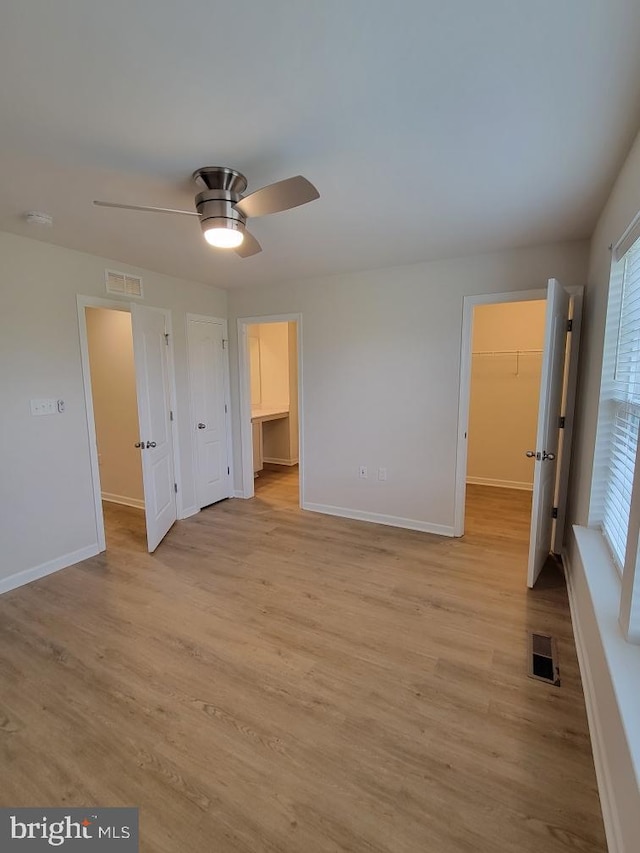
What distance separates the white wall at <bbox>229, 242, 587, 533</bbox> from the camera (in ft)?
10.9

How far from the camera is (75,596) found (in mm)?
2646

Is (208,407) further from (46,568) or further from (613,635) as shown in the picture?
(613,635)

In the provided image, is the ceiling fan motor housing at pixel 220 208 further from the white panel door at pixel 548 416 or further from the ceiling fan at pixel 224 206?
the white panel door at pixel 548 416

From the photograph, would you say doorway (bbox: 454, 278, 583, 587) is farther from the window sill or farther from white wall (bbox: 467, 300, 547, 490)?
white wall (bbox: 467, 300, 547, 490)

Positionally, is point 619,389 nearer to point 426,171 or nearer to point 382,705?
point 426,171

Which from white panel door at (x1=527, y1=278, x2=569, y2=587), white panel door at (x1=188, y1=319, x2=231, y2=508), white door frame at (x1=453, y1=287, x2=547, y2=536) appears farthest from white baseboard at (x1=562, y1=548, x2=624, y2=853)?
white panel door at (x1=188, y1=319, x2=231, y2=508)

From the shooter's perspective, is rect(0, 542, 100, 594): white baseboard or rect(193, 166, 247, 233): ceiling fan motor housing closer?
rect(193, 166, 247, 233): ceiling fan motor housing

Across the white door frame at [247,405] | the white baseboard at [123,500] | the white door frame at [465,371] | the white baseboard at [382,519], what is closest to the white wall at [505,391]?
the white door frame at [465,371]

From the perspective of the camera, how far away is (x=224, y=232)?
187 centimetres

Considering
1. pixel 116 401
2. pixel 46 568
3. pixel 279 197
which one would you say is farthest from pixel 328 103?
pixel 116 401

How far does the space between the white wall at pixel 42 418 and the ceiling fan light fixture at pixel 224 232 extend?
172 cm

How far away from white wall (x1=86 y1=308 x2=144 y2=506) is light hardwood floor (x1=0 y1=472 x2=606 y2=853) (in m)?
1.56

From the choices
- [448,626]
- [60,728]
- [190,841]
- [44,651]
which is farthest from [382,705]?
[44,651]

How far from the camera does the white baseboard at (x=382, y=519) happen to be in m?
3.62
